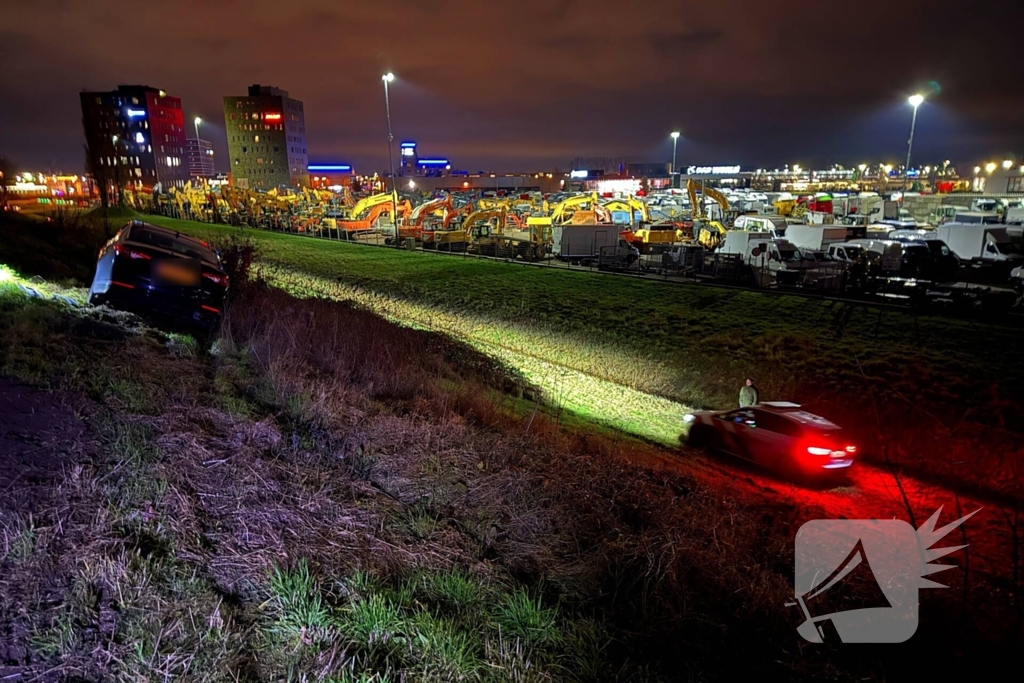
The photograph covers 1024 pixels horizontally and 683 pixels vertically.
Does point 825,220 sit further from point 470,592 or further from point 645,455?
point 470,592

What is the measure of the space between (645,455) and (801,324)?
10.9 metres

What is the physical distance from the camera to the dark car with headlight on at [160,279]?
37.8 ft

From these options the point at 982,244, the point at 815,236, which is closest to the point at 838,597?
the point at 982,244

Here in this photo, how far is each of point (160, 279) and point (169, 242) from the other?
148 centimetres

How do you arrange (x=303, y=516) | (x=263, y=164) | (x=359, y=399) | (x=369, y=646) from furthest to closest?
(x=263, y=164), (x=359, y=399), (x=303, y=516), (x=369, y=646)

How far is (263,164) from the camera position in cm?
16175

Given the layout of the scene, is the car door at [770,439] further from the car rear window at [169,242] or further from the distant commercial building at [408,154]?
the distant commercial building at [408,154]

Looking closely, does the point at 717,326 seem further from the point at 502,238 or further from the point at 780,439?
the point at 502,238

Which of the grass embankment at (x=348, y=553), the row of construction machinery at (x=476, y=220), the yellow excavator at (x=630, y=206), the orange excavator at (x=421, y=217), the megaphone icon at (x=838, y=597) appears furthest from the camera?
the yellow excavator at (x=630, y=206)

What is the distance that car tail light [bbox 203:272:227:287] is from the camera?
12812 millimetres

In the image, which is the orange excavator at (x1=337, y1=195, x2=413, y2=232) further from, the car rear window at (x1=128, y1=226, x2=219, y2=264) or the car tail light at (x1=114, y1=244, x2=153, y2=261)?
the car tail light at (x1=114, y1=244, x2=153, y2=261)

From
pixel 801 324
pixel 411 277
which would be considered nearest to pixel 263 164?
pixel 411 277

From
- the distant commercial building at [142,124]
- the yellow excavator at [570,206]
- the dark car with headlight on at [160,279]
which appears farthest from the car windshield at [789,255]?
the distant commercial building at [142,124]

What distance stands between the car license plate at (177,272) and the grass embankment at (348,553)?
2.95m
